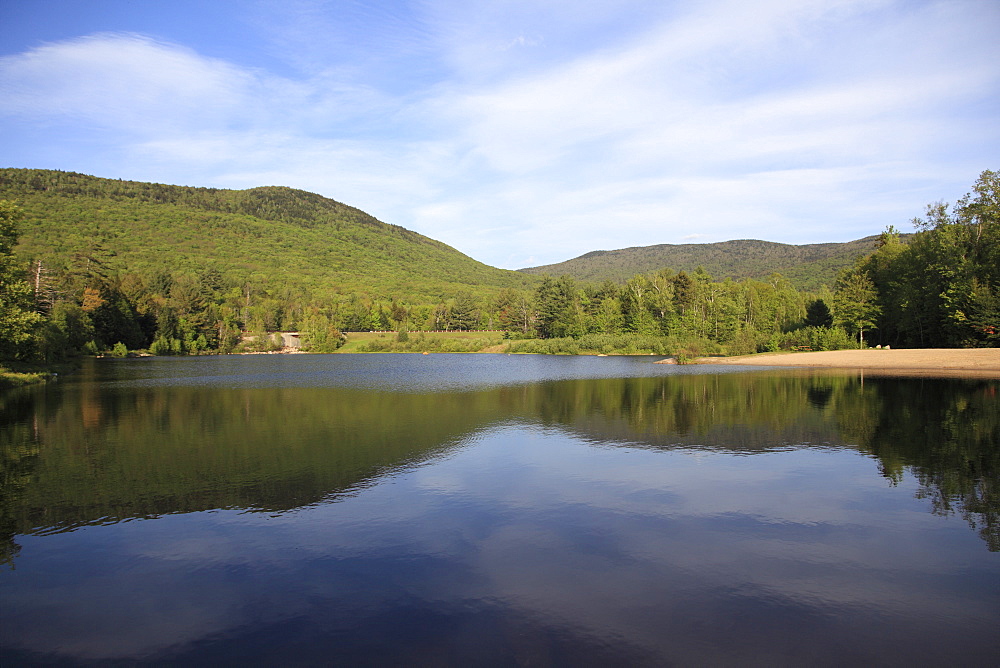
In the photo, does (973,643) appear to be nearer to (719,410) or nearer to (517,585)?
(517,585)

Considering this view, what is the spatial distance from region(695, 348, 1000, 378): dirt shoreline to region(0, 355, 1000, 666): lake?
24.6 m

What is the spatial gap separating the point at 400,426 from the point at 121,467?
353 inches

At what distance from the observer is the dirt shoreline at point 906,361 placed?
41438 millimetres

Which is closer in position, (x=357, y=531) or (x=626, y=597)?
(x=626, y=597)

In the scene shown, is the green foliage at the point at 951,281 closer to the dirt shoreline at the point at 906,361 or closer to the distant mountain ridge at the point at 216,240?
the dirt shoreline at the point at 906,361

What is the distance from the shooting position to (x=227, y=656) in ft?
21.8

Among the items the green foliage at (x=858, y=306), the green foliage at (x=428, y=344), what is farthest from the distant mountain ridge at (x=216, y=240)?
the green foliage at (x=858, y=306)

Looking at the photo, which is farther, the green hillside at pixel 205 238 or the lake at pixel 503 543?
the green hillside at pixel 205 238

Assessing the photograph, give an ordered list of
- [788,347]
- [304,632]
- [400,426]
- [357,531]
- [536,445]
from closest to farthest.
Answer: [304,632]
[357,531]
[536,445]
[400,426]
[788,347]

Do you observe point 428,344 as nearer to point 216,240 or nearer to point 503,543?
point 216,240

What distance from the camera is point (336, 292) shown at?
135m

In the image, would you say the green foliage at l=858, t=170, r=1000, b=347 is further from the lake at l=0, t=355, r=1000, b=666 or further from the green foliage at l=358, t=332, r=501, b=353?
the green foliage at l=358, t=332, r=501, b=353

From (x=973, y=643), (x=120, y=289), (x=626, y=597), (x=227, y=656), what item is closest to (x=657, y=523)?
(x=626, y=597)

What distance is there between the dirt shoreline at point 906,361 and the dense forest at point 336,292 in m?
4.16
